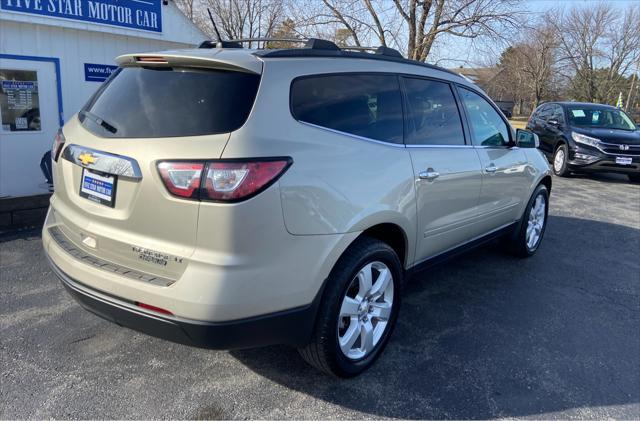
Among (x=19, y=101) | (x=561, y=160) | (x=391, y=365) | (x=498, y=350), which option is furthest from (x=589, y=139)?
(x=19, y=101)

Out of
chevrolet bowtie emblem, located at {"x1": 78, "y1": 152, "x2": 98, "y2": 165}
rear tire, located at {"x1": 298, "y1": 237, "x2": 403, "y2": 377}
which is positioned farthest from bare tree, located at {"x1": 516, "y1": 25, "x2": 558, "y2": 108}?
chevrolet bowtie emblem, located at {"x1": 78, "y1": 152, "x2": 98, "y2": 165}

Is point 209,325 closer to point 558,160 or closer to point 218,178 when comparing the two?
point 218,178

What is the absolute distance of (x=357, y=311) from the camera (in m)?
2.78

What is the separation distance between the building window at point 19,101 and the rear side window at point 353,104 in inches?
197

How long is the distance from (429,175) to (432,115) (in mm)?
560

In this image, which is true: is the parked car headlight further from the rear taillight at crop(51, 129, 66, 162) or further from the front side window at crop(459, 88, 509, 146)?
the rear taillight at crop(51, 129, 66, 162)

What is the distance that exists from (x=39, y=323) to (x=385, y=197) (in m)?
2.47

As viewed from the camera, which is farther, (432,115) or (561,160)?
(561,160)

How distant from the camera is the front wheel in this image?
16.2 ft

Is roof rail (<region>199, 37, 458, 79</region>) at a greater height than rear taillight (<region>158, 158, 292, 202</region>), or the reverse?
roof rail (<region>199, 37, 458, 79</region>)

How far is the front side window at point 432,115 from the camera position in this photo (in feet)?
10.8

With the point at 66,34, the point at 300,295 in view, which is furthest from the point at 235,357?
the point at 66,34

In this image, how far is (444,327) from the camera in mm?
3535

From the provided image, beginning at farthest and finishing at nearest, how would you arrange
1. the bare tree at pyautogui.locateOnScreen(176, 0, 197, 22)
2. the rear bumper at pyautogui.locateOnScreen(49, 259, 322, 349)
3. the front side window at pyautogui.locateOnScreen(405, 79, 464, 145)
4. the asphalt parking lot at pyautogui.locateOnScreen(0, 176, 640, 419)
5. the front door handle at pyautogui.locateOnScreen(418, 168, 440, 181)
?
the bare tree at pyautogui.locateOnScreen(176, 0, 197, 22)
the front side window at pyautogui.locateOnScreen(405, 79, 464, 145)
the front door handle at pyautogui.locateOnScreen(418, 168, 440, 181)
the asphalt parking lot at pyautogui.locateOnScreen(0, 176, 640, 419)
the rear bumper at pyautogui.locateOnScreen(49, 259, 322, 349)
